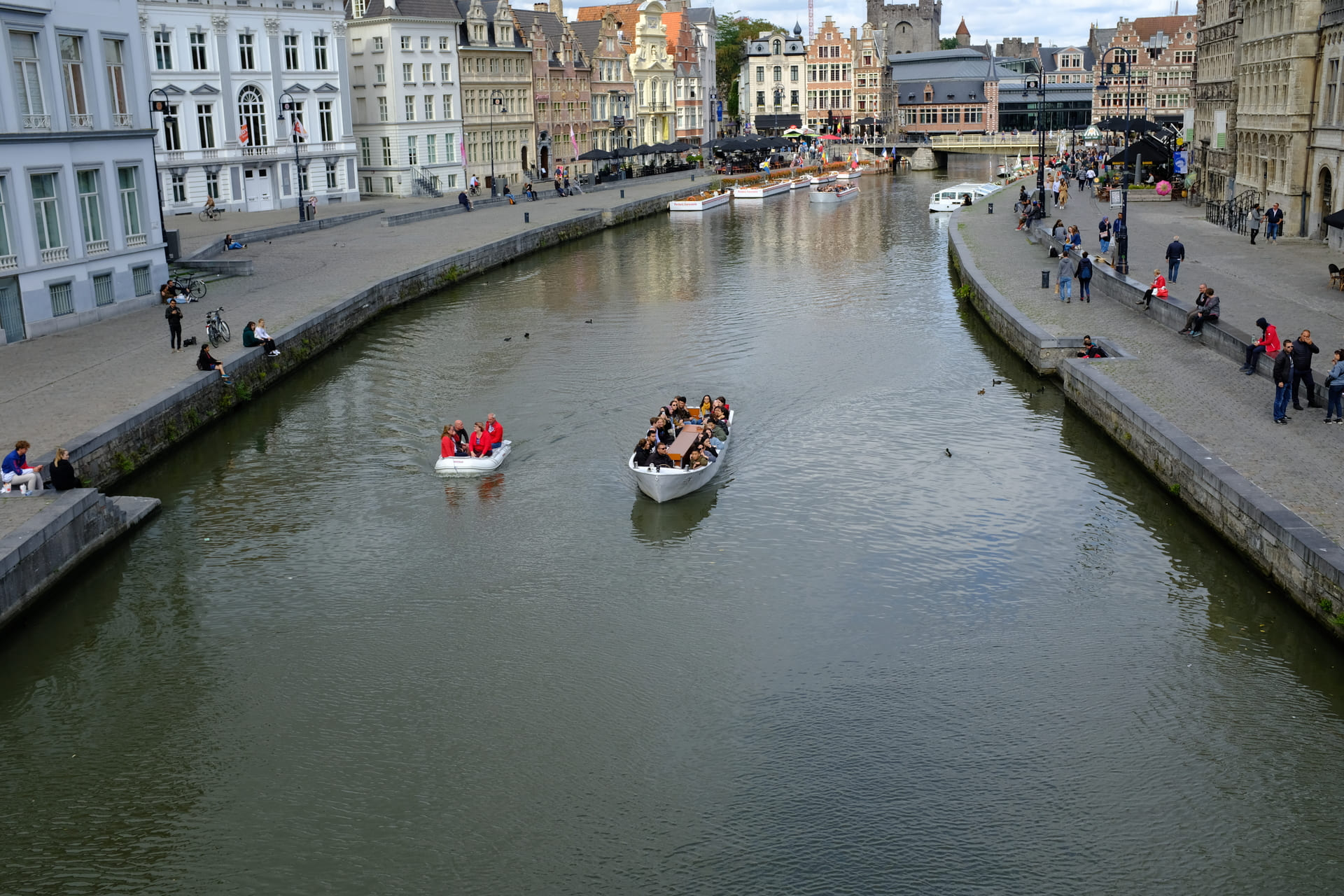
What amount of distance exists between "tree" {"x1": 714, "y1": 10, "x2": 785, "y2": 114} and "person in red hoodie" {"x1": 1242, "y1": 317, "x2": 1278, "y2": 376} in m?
135

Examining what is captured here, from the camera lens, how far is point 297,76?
66875mm

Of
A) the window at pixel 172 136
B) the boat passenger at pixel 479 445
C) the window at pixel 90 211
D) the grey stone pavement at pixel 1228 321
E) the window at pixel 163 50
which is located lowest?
the boat passenger at pixel 479 445

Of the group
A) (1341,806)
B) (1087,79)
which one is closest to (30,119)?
(1341,806)

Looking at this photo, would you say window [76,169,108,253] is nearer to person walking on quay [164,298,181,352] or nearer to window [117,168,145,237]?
window [117,168,145,237]

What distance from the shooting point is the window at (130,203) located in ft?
119

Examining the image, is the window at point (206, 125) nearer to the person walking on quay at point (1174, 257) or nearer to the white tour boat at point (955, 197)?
the white tour boat at point (955, 197)

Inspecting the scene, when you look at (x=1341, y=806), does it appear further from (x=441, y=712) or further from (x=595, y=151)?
(x=595, y=151)

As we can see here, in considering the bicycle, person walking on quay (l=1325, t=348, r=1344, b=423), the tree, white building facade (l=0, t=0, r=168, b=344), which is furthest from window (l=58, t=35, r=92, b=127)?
the tree

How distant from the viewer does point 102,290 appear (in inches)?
1396

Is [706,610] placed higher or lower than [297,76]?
lower

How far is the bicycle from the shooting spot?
31781mm

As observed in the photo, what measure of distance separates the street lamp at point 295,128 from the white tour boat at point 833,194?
33.3 metres

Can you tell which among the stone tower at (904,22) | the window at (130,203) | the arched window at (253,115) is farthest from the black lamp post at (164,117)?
the stone tower at (904,22)

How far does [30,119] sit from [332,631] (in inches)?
814
